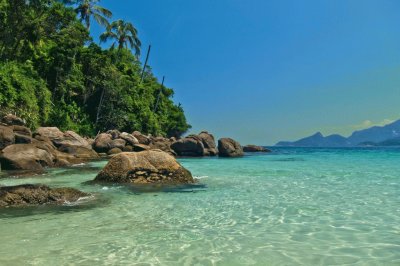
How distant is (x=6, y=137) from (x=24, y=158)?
3.29 m

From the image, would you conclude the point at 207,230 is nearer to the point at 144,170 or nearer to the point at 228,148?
the point at 144,170

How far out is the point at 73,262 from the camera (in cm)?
445

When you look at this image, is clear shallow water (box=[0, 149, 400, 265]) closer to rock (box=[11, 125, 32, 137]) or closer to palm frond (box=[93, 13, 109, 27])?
rock (box=[11, 125, 32, 137])

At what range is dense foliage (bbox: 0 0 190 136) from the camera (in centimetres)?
2556

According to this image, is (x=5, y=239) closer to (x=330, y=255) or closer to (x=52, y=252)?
(x=52, y=252)

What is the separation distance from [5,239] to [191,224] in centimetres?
302

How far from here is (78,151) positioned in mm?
24500

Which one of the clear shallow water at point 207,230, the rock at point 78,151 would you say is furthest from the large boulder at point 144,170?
the rock at point 78,151

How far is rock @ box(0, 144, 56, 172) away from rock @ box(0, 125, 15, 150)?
215cm

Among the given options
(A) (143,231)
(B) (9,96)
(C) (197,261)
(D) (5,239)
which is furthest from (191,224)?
(B) (9,96)

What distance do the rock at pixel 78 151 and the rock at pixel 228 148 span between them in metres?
15.9

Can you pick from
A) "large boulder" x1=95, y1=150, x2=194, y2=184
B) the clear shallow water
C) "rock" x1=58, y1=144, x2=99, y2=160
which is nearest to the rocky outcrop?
"rock" x1=58, y1=144, x2=99, y2=160

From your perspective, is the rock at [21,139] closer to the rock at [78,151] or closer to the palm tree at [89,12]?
the rock at [78,151]

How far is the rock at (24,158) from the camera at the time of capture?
1556cm
